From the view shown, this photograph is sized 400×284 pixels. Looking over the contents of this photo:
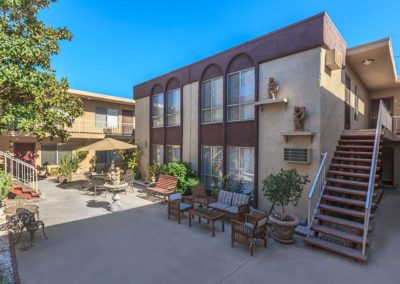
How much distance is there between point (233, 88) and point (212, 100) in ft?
4.51

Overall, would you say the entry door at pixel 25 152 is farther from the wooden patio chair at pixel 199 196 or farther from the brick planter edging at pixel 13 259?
the wooden patio chair at pixel 199 196

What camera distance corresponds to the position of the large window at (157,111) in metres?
14.3

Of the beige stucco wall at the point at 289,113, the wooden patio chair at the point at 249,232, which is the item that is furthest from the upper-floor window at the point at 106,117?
the wooden patio chair at the point at 249,232

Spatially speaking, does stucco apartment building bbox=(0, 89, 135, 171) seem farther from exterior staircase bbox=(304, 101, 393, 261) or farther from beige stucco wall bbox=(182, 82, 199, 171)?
exterior staircase bbox=(304, 101, 393, 261)

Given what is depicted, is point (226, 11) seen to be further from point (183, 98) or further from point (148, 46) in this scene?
point (148, 46)

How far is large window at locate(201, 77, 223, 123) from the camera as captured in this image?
10844 millimetres

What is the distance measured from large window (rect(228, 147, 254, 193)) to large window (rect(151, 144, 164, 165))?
222 inches

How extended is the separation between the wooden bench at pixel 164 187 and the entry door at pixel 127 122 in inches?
402

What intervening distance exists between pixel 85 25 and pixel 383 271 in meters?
23.0

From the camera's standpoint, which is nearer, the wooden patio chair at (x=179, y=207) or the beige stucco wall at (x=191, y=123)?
the wooden patio chair at (x=179, y=207)

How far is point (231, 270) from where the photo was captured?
493cm

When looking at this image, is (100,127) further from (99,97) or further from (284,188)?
(284,188)

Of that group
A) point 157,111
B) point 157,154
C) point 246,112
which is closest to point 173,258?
point 246,112

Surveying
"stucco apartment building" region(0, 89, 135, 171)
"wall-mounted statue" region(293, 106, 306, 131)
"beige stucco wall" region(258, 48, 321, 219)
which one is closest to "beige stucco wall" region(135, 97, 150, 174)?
"stucco apartment building" region(0, 89, 135, 171)
